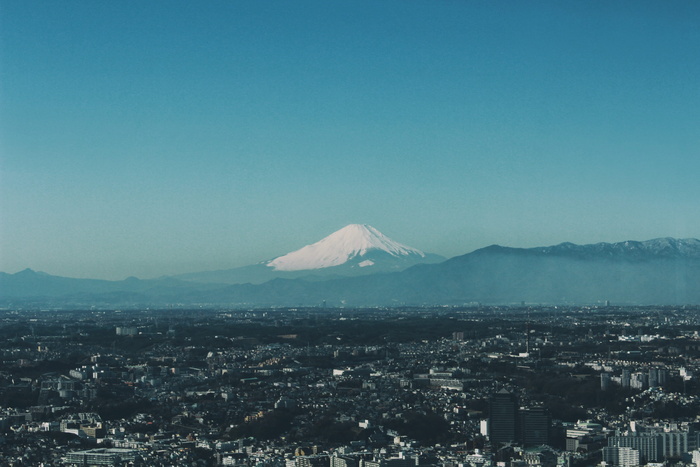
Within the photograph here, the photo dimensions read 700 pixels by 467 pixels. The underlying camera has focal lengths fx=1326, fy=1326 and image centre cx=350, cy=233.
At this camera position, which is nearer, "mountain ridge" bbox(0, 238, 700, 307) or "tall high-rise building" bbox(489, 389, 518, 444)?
"tall high-rise building" bbox(489, 389, 518, 444)

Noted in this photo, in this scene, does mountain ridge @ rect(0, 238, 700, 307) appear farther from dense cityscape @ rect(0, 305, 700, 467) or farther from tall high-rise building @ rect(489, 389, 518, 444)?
tall high-rise building @ rect(489, 389, 518, 444)

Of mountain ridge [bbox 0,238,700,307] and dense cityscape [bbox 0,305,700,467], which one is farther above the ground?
mountain ridge [bbox 0,238,700,307]

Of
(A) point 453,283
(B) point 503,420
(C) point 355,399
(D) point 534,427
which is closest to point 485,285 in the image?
(A) point 453,283

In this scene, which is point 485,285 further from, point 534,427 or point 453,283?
point 534,427

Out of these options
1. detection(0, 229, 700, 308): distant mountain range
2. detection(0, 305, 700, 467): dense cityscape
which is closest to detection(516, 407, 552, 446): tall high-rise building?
detection(0, 305, 700, 467): dense cityscape

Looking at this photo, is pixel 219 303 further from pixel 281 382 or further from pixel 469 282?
pixel 281 382

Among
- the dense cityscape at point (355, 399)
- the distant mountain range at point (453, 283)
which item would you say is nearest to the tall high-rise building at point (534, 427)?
the dense cityscape at point (355, 399)
